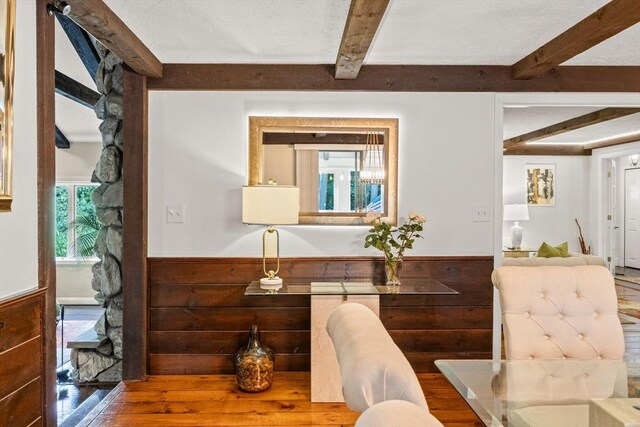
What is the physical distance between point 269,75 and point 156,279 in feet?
5.63

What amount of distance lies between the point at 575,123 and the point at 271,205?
4.53 meters

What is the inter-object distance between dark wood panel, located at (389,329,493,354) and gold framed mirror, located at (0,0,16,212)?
258cm

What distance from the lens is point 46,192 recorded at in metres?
1.99

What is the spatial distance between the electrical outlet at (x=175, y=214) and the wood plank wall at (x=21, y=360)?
1420 mm

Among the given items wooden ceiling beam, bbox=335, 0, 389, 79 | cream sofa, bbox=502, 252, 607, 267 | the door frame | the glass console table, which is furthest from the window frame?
cream sofa, bbox=502, 252, 607, 267

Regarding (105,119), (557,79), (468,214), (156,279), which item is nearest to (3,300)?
(156,279)

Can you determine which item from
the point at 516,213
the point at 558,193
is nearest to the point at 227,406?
the point at 516,213

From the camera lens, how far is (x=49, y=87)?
2014mm

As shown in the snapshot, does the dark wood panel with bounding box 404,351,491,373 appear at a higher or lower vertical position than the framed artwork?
lower

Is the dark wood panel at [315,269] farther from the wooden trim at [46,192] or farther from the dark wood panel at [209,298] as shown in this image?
the wooden trim at [46,192]

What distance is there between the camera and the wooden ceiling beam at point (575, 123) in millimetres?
5023

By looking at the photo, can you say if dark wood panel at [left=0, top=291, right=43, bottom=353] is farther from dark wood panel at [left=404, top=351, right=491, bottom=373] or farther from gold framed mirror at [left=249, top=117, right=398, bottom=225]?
dark wood panel at [left=404, top=351, right=491, bottom=373]

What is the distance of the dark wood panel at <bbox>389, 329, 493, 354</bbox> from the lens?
3.37 m

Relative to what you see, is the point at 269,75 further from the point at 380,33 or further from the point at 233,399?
the point at 233,399
